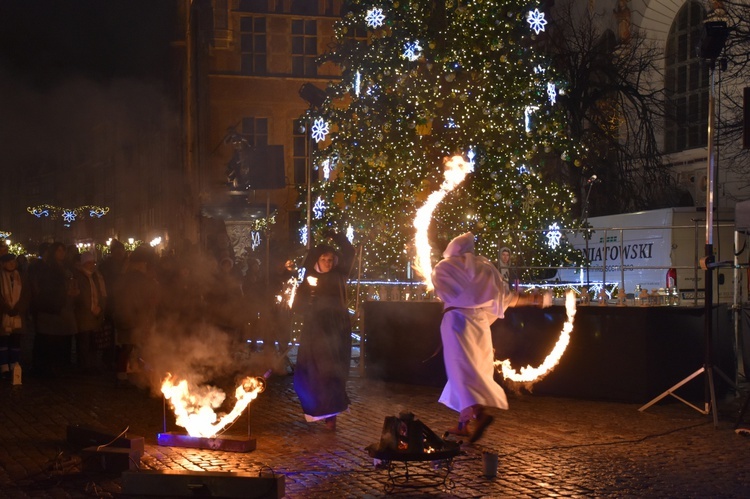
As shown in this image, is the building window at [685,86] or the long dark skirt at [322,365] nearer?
the long dark skirt at [322,365]

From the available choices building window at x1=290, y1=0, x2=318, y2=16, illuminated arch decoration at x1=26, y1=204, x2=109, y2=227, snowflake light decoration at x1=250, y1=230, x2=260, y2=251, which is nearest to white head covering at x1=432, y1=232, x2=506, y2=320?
snowflake light decoration at x1=250, y1=230, x2=260, y2=251

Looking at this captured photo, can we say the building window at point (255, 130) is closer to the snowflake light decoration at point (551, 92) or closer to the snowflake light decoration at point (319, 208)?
the snowflake light decoration at point (319, 208)

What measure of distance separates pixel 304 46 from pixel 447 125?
63.9 feet

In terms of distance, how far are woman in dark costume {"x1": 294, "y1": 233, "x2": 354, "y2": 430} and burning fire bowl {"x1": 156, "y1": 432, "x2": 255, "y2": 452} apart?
1222mm

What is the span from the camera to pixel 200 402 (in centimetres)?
882

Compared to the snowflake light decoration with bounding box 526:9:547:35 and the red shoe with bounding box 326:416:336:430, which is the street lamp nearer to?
the red shoe with bounding box 326:416:336:430

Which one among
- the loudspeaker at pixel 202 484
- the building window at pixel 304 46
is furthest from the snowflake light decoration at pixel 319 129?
the building window at pixel 304 46

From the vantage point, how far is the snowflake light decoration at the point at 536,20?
18031 millimetres

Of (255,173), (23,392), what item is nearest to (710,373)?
(23,392)

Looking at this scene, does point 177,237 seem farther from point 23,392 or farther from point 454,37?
point 23,392

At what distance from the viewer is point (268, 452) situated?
28.0 feet

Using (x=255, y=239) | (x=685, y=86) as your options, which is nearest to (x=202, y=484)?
(x=255, y=239)

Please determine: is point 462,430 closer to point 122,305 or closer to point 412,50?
point 122,305

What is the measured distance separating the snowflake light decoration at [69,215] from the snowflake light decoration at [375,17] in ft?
75.0
